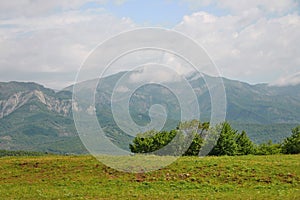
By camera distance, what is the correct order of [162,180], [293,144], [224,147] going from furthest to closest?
[224,147]
[293,144]
[162,180]

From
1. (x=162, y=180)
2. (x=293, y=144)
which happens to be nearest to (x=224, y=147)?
(x=293, y=144)

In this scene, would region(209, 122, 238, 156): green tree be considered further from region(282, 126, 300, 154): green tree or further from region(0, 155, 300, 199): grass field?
region(0, 155, 300, 199): grass field

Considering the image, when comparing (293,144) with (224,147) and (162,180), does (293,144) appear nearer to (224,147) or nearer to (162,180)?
(224,147)

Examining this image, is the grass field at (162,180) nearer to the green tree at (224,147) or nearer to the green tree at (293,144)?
the green tree at (293,144)

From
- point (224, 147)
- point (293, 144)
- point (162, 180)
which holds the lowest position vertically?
point (162, 180)

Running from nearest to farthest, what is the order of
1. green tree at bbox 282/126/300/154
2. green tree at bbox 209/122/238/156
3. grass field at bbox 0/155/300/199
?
1. grass field at bbox 0/155/300/199
2. green tree at bbox 282/126/300/154
3. green tree at bbox 209/122/238/156

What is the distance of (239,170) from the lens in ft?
113

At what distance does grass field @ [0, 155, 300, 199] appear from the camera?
28.7 m

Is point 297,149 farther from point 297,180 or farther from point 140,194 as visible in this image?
point 140,194

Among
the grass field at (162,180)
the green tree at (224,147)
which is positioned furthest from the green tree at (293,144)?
the grass field at (162,180)

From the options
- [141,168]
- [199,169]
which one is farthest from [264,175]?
Result: [141,168]

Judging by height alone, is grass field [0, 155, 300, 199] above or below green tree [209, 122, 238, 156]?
below

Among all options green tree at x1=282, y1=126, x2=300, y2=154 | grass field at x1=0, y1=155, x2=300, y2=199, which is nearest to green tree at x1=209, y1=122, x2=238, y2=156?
green tree at x1=282, y1=126, x2=300, y2=154

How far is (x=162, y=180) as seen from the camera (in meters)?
33.1
